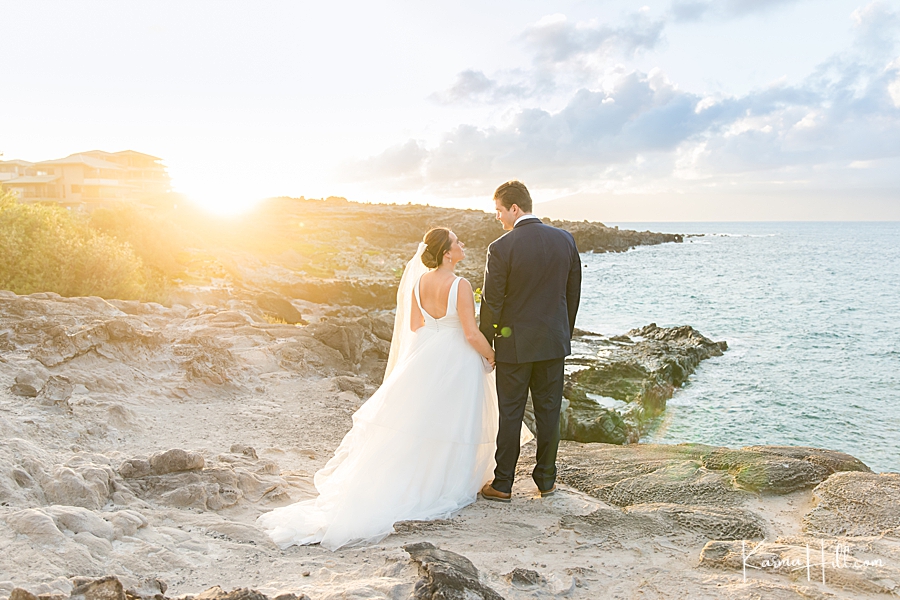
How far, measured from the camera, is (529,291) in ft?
15.7

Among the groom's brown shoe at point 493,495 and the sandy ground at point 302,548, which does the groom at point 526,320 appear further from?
the sandy ground at point 302,548

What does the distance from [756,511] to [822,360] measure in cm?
1998

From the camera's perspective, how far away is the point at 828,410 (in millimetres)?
15430

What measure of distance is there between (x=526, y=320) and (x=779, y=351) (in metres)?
21.3

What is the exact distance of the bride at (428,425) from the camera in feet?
14.9

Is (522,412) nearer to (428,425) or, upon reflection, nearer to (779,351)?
(428,425)

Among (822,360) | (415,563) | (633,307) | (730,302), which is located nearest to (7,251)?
→ (415,563)

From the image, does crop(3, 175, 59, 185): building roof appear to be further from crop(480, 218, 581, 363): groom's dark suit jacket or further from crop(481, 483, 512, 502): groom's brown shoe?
crop(481, 483, 512, 502): groom's brown shoe

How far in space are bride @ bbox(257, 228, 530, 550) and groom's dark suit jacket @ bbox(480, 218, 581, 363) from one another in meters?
0.21

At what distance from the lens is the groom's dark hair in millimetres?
4879

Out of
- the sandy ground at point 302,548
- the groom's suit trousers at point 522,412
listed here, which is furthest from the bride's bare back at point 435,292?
the sandy ground at point 302,548

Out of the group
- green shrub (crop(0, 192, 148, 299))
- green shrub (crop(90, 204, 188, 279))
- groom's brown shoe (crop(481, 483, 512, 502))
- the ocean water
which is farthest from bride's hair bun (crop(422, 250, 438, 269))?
green shrub (crop(90, 204, 188, 279))

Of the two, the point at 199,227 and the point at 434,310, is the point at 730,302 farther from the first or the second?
the point at 199,227

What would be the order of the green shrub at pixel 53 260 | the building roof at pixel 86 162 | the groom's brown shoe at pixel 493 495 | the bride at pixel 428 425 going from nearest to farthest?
the bride at pixel 428 425
the groom's brown shoe at pixel 493 495
the green shrub at pixel 53 260
the building roof at pixel 86 162
